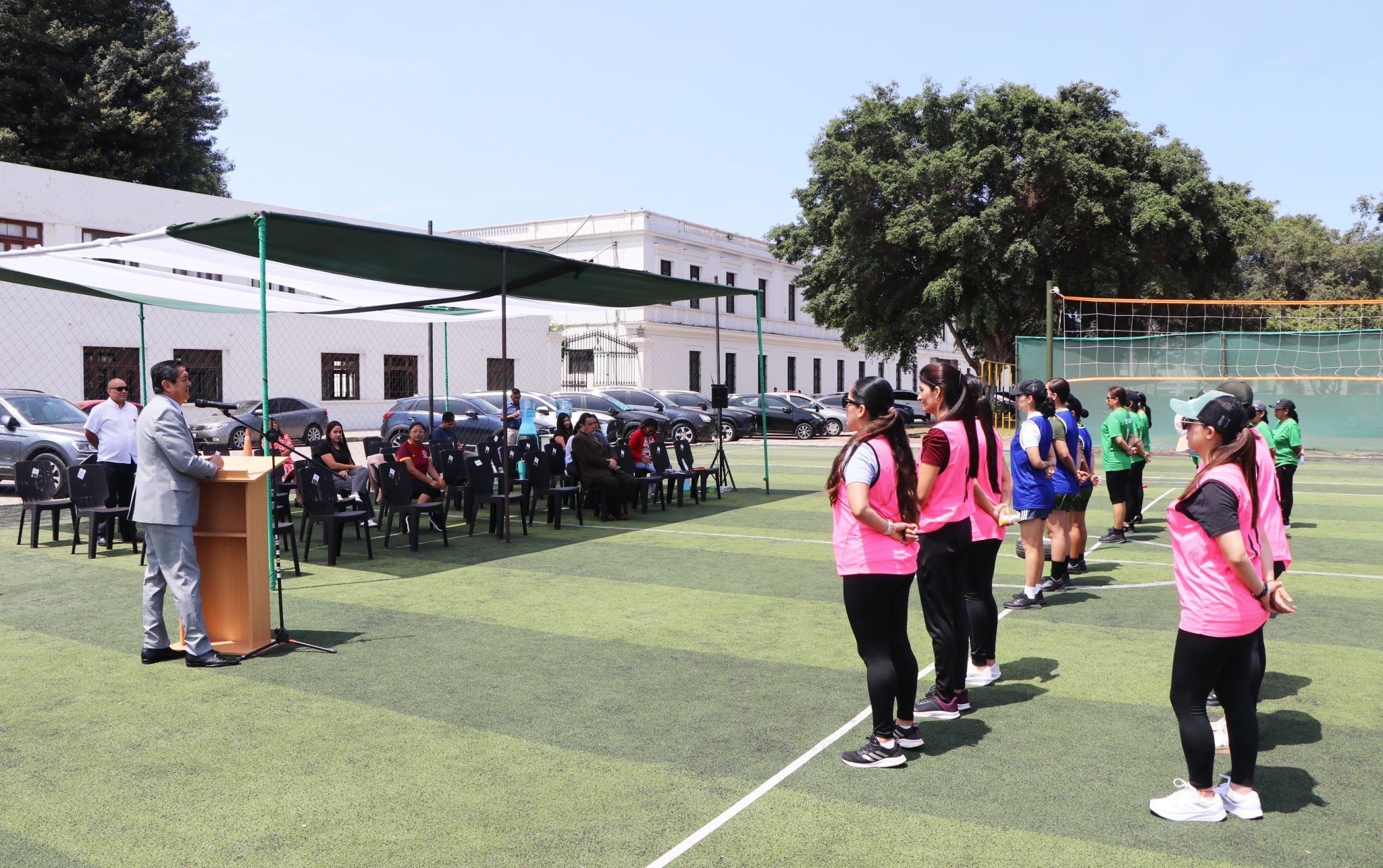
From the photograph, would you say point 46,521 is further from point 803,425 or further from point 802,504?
point 803,425

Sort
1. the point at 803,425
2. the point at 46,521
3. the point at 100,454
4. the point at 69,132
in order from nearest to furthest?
1. the point at 100,454
2. the point at 46,521
3. the point at 803,425
4. the point at 69,132

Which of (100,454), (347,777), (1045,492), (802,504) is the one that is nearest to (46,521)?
(100,454)

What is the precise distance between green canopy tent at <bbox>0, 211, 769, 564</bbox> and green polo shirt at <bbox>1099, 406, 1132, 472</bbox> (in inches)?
204

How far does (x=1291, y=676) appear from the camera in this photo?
5.99m

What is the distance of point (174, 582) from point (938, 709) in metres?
4.38

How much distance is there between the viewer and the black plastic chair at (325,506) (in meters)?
9.66

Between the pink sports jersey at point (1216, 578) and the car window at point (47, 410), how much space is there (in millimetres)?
15971

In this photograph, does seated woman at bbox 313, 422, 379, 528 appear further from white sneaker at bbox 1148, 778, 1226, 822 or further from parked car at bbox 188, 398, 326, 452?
parked car at bbox 188, 398, 326, 452

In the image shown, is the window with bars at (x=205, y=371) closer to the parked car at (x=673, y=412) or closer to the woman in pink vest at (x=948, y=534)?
the parked car at (x=673, y=412)

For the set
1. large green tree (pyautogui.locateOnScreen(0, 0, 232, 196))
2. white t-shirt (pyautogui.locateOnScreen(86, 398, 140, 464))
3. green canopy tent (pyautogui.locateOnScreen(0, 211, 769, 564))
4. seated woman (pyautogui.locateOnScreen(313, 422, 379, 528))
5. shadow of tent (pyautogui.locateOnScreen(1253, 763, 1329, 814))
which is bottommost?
shadow of tent (pyautogui.locateOnScreen(1253, 763, 1329, 814))

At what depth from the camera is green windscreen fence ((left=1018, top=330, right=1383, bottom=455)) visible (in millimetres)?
21719

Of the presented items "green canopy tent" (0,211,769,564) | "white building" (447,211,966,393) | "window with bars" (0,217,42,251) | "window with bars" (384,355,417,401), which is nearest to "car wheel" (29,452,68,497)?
"green canopy tent" (0,211,769,564)

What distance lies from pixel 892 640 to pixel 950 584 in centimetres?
74

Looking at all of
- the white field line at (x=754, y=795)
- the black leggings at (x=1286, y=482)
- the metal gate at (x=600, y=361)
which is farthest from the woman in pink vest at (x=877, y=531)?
the metal gate at (x=600, y=361)
